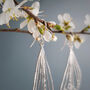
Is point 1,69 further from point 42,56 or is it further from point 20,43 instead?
point 42,56

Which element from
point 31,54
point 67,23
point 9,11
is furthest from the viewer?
point 31,54

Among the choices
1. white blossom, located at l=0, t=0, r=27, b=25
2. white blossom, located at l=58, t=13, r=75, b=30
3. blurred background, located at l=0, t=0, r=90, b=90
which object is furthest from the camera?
blurred background, located at l=0, t=0, r=90, b=90

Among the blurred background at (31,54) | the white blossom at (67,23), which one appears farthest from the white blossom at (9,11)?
the blurred background at (31,54)

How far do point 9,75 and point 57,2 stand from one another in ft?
2.36

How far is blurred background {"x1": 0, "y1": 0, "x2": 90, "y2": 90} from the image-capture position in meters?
1.42

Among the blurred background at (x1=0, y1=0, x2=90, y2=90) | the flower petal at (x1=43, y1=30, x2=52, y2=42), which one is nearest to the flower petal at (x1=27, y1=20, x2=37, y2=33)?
the flower petal at (x1=43, y1=30, x2=52, y2=42)

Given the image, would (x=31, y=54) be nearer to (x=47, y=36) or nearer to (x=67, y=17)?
(x=67, y=17)

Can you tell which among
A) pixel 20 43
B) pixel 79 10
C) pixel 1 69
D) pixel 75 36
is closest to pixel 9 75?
pixel 1 69

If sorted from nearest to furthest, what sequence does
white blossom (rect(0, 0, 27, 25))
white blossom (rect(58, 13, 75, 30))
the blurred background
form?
white blossom (rect(0, 0, 27, 25)) < white blossom (rect(58, 13, 75, 30)) < the blurred background

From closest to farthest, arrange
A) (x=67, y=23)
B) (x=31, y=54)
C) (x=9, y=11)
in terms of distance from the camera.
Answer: (x=9, y=11), (x=67, y=23), (x=31, y=54)

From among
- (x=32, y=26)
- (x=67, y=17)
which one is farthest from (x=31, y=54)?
(x=32, y=26)

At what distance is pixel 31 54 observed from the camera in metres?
1.43

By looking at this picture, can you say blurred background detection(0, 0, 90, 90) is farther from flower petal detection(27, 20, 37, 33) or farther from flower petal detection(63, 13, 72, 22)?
flower petal detection(27, 20, 37, 33)

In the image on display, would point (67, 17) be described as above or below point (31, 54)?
above
